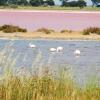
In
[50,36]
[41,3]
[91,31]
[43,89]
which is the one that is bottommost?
[41,3]

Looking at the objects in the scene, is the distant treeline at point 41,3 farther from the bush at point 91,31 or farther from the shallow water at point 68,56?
the shallow water at point 68,56

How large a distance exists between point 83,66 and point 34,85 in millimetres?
7466

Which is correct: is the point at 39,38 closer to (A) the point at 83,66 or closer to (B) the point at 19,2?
(A) the point at 83,66

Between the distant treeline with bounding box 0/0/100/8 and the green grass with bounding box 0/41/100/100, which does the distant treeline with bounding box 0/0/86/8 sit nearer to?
the distant treeline with bounding box 0/0/100/8

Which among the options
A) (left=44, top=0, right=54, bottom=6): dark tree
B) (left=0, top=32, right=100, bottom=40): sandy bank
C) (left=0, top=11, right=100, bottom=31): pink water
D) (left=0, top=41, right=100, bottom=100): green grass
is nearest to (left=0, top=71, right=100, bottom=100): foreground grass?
(left=0, top=41, right=100, bottom=100): green grass

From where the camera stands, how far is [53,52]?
22.5 meters

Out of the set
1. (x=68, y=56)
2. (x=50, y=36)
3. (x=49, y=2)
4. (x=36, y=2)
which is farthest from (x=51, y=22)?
(x=49, y=2)

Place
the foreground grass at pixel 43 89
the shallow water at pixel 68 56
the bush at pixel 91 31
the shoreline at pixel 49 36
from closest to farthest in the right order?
the foreground grass at pixel 43 89 < the shallow water at pixel 68 56 < the shoreline at pixel 49 36 < the bush at pixel 91 31

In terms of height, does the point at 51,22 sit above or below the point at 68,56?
below

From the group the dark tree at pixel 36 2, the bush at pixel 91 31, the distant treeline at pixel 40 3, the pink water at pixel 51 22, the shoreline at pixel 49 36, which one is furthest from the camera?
the dark tree at pixel 36 2

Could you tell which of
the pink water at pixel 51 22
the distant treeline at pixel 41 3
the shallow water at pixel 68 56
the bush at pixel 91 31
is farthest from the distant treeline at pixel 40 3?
the shallow water at pixel 68 56

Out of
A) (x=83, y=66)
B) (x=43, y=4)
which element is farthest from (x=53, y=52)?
(x=43, y=4)

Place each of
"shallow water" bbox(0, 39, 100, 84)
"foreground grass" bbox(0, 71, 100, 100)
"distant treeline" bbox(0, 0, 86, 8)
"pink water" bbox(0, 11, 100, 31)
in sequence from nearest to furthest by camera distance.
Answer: "foreground grass" bbox(0, 71, 100, 100), "shallow water" bbox(0, 39, 100, 84), "pink water" bbox(0, 11, 100, 31), "distant treeline" bbox(0, 0, 86, 8)

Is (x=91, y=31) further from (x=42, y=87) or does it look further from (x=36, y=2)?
(x=36, y=2)
